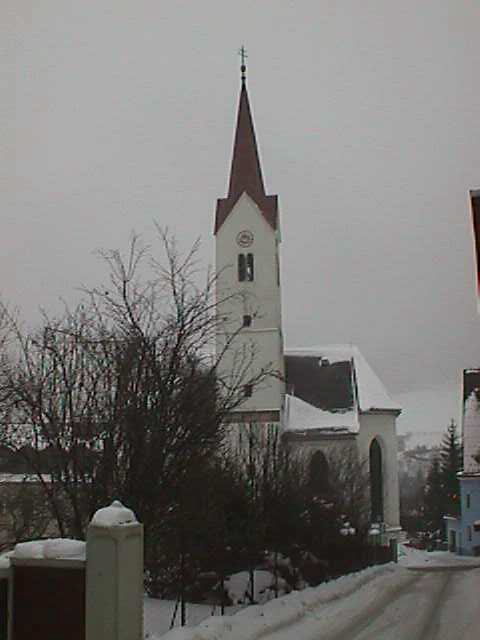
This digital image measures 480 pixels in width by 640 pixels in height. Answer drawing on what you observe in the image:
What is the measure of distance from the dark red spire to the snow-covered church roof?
3635 mm

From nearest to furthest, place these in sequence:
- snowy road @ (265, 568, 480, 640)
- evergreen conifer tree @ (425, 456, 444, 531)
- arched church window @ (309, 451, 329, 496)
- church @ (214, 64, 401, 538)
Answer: snowy road @ (265, 568, 480, 640) → arched church window @ (309, 451, 329, 496) → evergreen conifer tree @ (425, 456, 444, 531) → church @ (214, 64, 401, 538)

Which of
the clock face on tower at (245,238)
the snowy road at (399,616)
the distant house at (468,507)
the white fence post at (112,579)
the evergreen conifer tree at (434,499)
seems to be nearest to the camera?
the white fence post at (112,579)

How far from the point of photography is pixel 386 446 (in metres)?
19.0

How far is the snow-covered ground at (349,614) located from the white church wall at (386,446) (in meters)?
8.68

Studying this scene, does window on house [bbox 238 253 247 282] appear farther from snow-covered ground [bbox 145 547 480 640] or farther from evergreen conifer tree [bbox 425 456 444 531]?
snow-covered ground [bbox 145 547 480 640]

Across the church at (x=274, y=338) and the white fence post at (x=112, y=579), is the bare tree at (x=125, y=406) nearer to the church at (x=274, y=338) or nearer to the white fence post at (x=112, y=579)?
the white fence post at (x=112, y=579)

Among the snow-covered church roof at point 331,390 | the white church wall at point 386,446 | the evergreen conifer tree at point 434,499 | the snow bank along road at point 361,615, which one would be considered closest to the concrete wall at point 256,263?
the snow-covered church roof at point 331,390

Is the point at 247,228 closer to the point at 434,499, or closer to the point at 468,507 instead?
the point at 434,499

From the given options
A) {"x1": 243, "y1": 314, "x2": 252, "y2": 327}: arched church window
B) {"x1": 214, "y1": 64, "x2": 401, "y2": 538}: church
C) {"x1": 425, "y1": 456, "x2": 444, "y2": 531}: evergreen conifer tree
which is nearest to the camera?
{"x1": 425, "y1": 456, "x2": 444, "y2": 531}: evergreen conifer tree

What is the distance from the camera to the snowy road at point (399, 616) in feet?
16.9

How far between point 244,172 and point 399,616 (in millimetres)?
13720

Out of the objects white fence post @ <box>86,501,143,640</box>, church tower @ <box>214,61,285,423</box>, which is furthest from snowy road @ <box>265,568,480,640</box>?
church tower @ <box>214,61,285,423</box>

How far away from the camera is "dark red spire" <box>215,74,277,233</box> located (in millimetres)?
18609

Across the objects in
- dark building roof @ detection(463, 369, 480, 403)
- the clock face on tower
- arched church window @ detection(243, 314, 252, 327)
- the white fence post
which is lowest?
the white fence post
